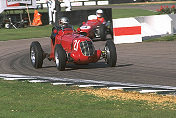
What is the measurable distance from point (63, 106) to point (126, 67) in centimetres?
650

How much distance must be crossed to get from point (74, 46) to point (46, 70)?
1190mm

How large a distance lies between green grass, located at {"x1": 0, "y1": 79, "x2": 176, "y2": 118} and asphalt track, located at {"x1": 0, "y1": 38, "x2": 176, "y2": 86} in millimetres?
2387

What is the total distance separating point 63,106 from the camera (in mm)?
9562

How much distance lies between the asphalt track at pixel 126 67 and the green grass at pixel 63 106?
94.0 inches

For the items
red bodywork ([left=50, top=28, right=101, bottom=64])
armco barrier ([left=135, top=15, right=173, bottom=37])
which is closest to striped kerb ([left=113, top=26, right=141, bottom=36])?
armco barrier ([left=135, top=15, right=173, bottom=37])

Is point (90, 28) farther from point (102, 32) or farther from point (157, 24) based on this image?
point (157, 24)

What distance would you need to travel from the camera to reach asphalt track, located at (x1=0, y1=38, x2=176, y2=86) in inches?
540

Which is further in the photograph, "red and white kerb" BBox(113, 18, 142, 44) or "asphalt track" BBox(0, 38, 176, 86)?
"red and white kerb" BBox(113, 18, 142, 44)

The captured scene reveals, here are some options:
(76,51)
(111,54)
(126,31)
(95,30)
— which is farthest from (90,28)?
(76,51)

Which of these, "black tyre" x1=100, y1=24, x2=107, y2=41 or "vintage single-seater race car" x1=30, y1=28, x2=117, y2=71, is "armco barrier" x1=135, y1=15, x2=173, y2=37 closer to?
"black tyre" x1=100, y1=24, x2=107, y2=41

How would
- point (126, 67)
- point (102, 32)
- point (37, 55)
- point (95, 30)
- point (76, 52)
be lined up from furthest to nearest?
point (95, 30)
point (102, 32)
point (37, 55)
point (126, 67)
point (76, 52)

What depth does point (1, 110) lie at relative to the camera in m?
9.30

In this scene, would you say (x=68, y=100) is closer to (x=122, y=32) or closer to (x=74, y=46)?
(x=74, y=46)

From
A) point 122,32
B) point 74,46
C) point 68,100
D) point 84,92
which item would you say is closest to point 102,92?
point 84,92
